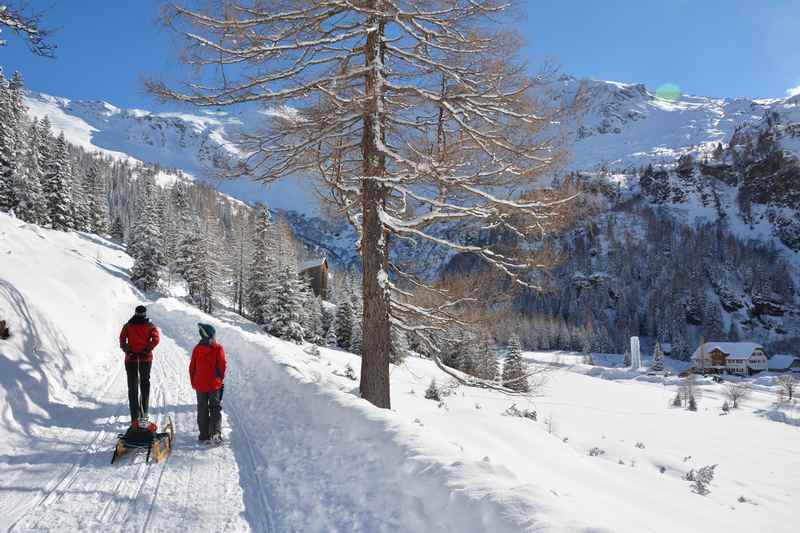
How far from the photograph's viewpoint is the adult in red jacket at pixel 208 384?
5.90m

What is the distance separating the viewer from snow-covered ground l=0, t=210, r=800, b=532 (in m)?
3.76

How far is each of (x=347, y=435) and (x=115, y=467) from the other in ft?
8.59

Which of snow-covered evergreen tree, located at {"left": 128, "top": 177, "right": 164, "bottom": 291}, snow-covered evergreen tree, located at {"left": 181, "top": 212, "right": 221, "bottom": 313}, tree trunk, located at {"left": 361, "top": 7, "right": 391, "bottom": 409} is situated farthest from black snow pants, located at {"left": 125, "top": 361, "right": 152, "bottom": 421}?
snow-covered evergreen tree, located at {"left": 181, "top": 212, "right": 221, "bottom": 313}

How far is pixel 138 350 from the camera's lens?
6051 millimetres

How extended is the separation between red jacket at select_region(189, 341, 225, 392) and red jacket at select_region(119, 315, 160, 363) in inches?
24.7

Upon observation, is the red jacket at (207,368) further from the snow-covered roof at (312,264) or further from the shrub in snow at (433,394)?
the snow-covered roof at (312,264)

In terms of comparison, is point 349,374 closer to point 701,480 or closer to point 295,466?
point 701,480

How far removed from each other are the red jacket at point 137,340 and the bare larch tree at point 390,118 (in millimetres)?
2574

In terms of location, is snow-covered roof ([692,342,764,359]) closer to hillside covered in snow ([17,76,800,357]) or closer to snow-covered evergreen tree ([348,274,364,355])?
hillside covered in snow ([17,76,800,357])

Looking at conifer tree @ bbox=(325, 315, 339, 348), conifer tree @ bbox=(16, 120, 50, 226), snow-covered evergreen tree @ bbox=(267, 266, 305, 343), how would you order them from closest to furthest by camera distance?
1. snow-covered evergreen tree @ bbox=(267, 266, 305, 343)
2. conifer tree @ bbox=(16, 120, 50, 226)
3. conifer tree @ bbox=(325, 315, 339, 348)

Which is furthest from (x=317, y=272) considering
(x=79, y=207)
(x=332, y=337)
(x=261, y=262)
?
(x=79, y=207)

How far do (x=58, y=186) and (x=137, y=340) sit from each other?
173ft

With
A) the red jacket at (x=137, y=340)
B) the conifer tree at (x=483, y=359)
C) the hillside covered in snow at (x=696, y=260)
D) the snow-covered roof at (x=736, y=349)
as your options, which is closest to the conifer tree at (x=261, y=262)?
the hillside covered in snow at (x=696, y=260)

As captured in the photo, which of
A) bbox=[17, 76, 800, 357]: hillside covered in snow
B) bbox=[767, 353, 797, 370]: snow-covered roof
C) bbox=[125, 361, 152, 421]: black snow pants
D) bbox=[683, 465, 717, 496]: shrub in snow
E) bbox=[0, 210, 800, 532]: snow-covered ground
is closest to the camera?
bbox=[0, 210, 800, 532]: snow-covered ground
